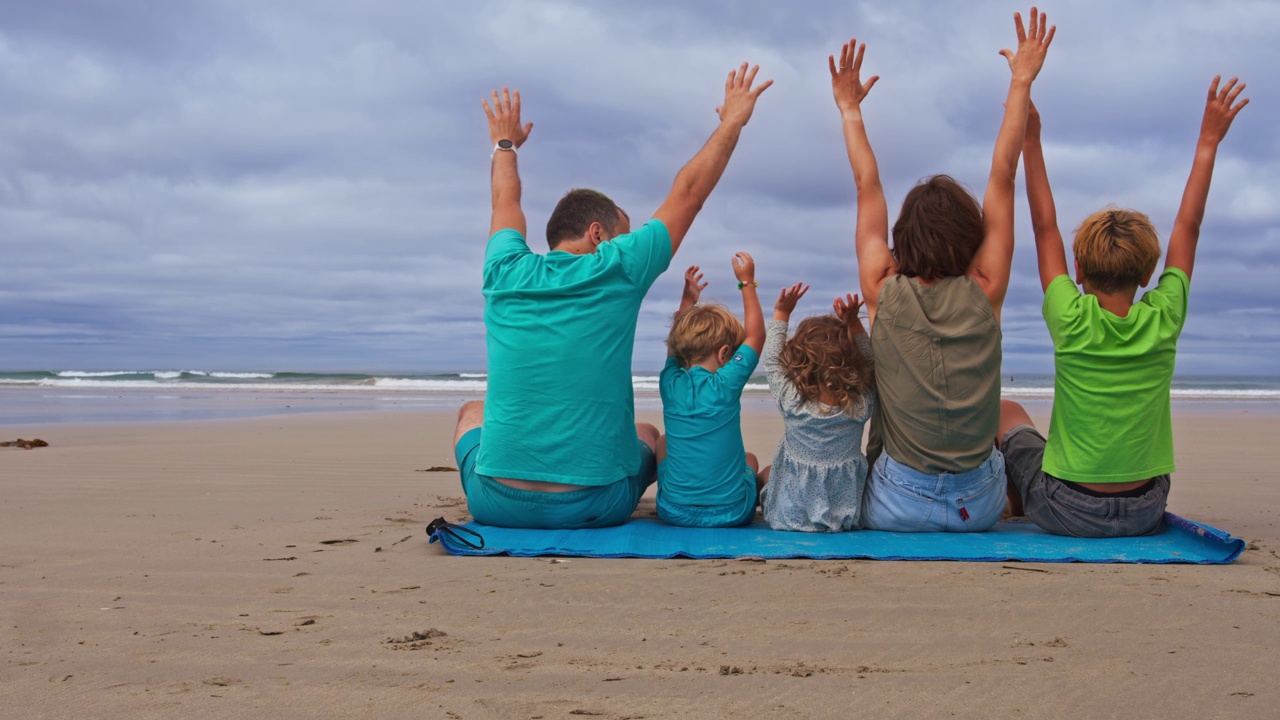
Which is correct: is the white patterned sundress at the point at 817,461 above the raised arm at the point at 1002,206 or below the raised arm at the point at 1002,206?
below

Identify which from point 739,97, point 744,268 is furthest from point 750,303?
point 739,97

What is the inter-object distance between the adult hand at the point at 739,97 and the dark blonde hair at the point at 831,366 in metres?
1.01

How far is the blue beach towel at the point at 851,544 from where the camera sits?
364 centimetres

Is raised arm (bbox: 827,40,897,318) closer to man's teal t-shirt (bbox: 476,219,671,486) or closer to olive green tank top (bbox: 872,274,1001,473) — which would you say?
olive green tank top (bbox: 872,274,1001,473)

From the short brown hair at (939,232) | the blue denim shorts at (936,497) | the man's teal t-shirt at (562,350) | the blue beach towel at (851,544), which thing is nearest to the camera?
the blue beach towel at (851,544)

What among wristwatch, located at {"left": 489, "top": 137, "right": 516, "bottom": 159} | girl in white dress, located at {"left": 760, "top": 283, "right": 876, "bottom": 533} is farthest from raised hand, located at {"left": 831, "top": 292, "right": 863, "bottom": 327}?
wristwatch, located at {"left": 489, "top": 137, "right": 516, "bottom": 159}

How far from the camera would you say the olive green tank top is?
3.81 meters

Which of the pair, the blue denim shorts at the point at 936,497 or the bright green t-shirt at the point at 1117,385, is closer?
the bright green t-shirt at the point at 1117,385

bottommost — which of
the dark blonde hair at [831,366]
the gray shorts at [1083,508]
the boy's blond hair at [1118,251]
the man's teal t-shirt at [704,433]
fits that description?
the gray shorts at [1083,508]

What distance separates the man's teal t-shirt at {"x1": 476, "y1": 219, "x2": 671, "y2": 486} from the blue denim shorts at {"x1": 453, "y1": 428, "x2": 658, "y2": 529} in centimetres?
12

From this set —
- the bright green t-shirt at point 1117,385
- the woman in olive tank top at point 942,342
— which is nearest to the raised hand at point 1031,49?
the woman in olive tank top at point 942,342

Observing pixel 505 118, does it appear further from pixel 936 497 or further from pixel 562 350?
pixel 936 497

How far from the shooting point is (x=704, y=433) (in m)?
4.19

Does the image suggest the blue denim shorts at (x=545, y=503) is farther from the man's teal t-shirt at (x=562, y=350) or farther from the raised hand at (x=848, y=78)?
the raised hand at (x=848, y=78)
